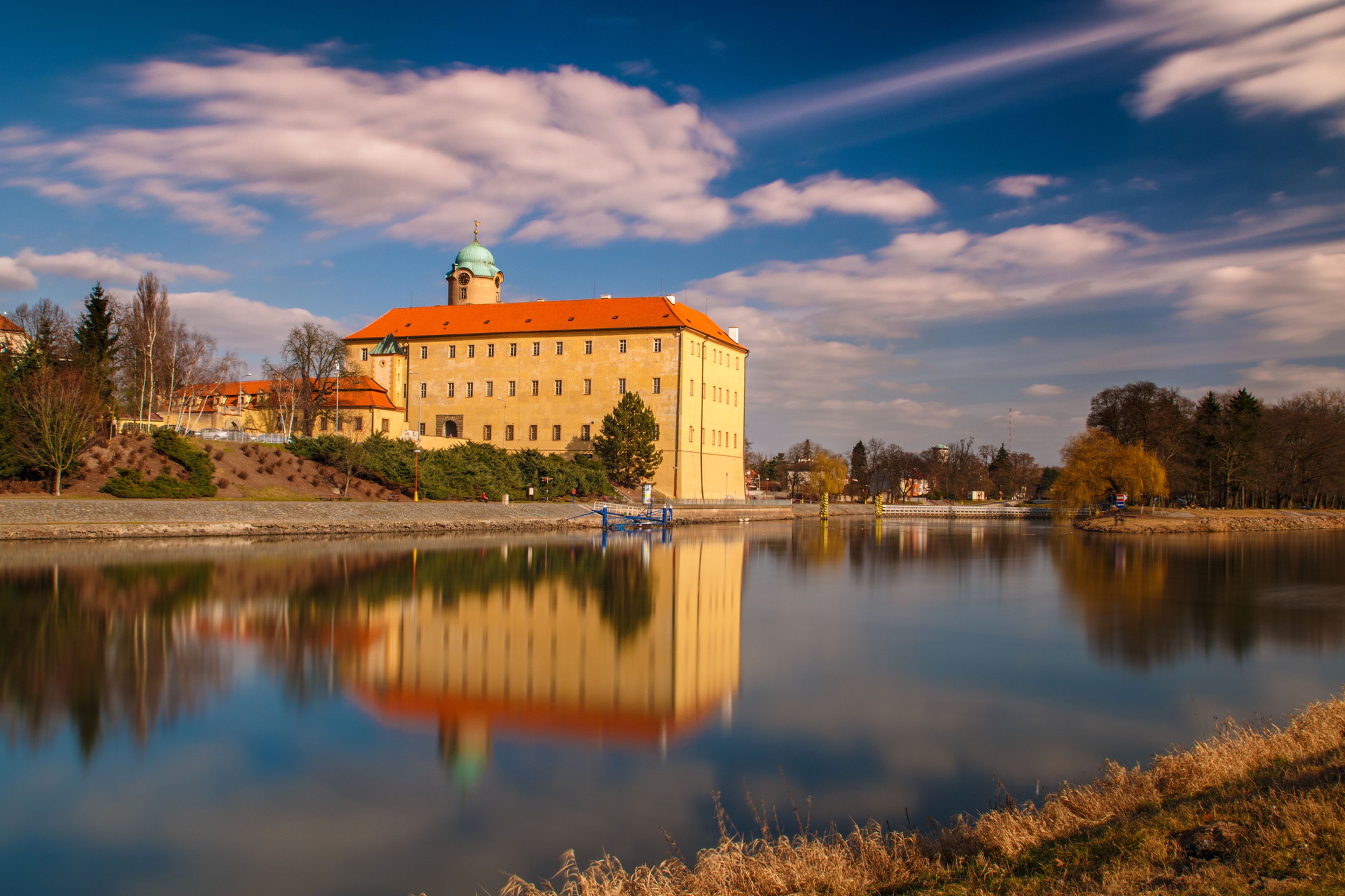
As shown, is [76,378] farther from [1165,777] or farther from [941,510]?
[941,510]

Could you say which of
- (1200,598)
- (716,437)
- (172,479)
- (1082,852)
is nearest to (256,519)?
(172,479)

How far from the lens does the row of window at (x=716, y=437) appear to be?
58.0 m

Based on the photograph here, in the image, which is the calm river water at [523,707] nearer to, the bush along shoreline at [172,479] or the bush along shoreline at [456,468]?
the bush along shoreline at [172,479]

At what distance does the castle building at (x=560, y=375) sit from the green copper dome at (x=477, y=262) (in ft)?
15.5

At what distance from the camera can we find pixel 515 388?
60.1m

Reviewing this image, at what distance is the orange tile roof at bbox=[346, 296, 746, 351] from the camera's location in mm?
58688

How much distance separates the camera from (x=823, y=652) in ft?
36.4

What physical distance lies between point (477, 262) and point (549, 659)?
6225cm

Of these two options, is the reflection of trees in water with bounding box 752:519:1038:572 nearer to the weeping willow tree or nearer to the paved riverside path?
the weeping willow tree

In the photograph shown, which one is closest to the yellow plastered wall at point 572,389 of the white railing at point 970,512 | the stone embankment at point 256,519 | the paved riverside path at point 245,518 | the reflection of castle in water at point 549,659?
the stone embankment at point 256,519

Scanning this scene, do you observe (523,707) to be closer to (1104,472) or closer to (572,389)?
(1104,472)

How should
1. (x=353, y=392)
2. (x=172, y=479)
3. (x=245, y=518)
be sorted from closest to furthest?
(x=245, y=518) < (x=172, y=479) < (x=353, y=392)

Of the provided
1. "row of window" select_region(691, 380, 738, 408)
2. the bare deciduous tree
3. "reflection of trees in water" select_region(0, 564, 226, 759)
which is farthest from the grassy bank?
"row of window" select_region(691, 380, 738, 408)

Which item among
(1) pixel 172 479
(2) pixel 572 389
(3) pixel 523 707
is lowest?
(3) pixel 523 707
